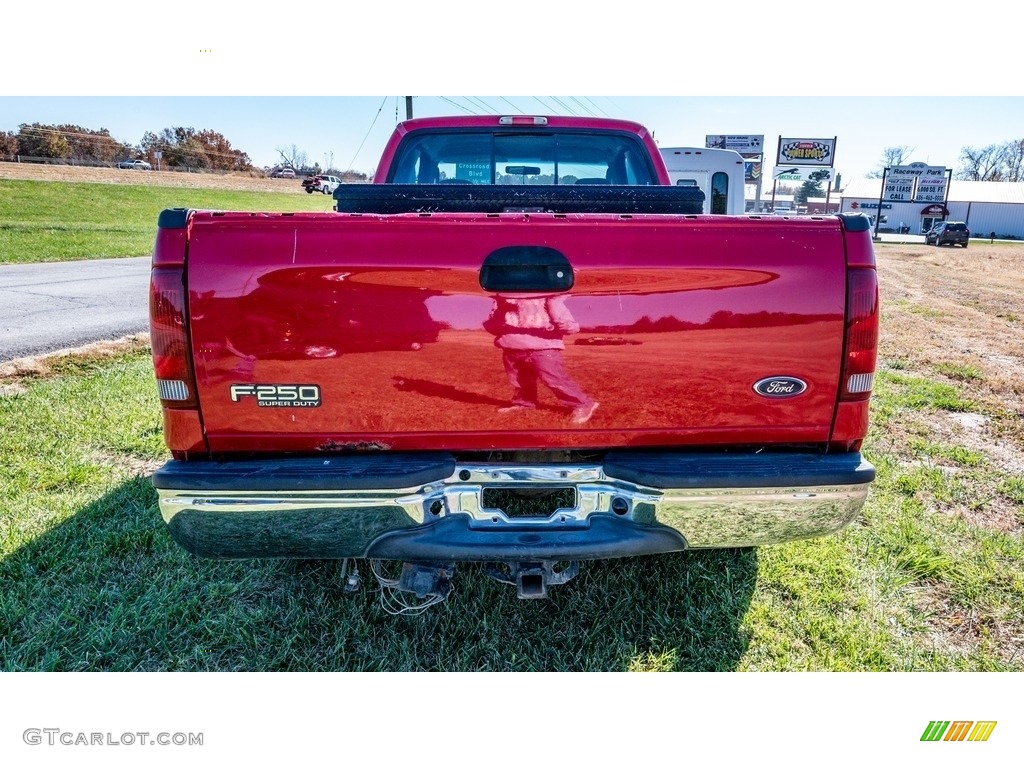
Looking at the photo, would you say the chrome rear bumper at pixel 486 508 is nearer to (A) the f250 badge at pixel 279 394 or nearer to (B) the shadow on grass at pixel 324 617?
(A) the f250 badge at pixel 279 394

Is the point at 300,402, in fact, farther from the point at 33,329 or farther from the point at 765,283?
the point at 33,329

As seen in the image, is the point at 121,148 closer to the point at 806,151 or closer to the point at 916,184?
the point at 806,151

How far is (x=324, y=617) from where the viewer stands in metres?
2.59

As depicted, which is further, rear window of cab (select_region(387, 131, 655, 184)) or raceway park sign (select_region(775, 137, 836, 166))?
raceway park sign (select_region(775, 137, 836, 166))

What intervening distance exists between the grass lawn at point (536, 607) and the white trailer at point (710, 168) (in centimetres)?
977

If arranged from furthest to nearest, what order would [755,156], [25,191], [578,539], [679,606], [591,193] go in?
[755,156]
[25,191]
[591,193]
[679,606]
[578,539]

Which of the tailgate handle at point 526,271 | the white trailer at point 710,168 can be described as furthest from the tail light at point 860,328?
the white trailer at point 710,168

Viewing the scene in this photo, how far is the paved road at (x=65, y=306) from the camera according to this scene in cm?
715

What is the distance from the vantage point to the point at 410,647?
8.02ft

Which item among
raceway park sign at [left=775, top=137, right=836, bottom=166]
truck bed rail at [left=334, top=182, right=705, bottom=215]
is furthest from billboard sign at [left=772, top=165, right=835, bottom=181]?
truck bed rail at [left=334, top=182, right=705, bottom=215]

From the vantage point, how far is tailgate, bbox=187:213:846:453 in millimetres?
1925

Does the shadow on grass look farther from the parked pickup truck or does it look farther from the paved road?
the paved road

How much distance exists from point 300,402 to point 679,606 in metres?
1.78
